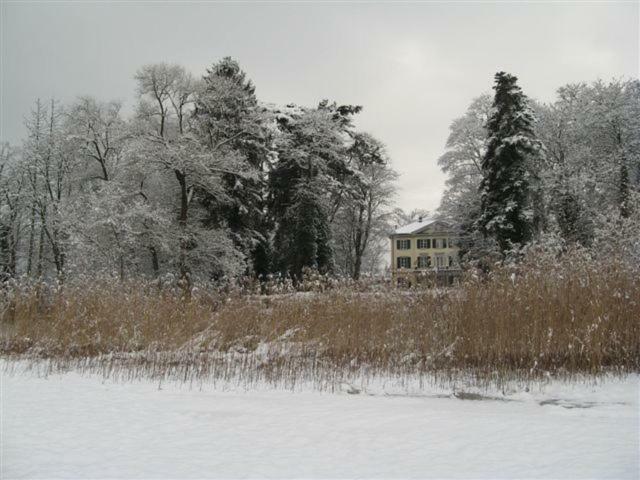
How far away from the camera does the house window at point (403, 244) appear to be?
170 feet

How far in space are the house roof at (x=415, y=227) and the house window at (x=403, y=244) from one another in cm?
86

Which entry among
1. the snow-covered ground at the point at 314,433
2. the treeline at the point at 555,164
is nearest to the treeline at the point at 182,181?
the treeline at the point at 555,164

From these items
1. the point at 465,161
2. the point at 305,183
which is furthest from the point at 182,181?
the point at 465,161

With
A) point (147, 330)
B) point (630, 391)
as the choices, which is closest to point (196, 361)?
point (147, 330)

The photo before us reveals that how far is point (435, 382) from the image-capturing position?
600cm

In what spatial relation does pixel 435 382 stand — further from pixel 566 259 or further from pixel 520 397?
pixel 566 259

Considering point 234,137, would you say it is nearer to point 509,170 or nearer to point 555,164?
point 509,170

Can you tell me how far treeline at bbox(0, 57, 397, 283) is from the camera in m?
19.6

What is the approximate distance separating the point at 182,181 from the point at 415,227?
36093 mm

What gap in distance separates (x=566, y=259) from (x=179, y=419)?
20.1 ft

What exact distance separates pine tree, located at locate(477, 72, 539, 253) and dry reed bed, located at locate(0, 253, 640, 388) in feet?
55.6

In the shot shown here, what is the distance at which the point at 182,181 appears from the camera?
20.4 meters

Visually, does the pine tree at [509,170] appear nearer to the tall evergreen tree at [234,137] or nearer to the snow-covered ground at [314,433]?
the tall evergreen tree at [234,137]

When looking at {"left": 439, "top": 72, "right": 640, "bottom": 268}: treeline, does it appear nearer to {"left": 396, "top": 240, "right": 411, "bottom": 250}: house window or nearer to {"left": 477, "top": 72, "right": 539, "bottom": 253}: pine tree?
{"left": 477, "top": 72, "right": 539, "bottom": 253}: pine tree
